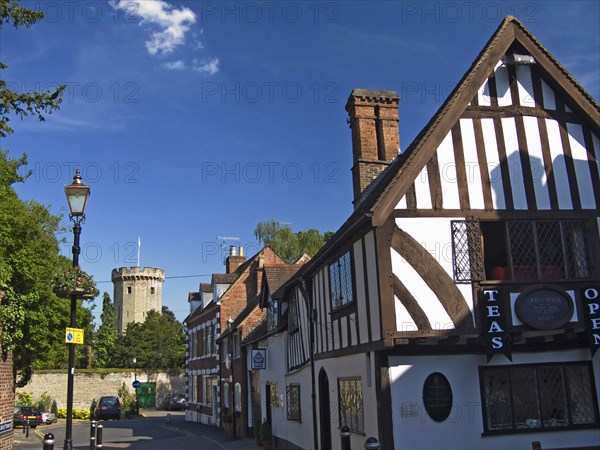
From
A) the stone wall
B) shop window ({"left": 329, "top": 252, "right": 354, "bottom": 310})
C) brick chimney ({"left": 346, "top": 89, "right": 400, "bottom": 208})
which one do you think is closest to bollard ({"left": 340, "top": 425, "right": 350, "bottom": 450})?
shop window ({"left": 329, "top": 252, "right": 354, "bottom": 310})

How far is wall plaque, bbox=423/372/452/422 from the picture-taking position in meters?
10.4

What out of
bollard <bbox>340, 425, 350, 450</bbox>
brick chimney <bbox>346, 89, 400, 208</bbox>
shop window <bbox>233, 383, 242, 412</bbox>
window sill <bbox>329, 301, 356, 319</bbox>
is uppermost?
brick chimney <bbox>346, 89, 400, 208</bbox>

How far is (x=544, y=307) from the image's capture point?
10.6 m

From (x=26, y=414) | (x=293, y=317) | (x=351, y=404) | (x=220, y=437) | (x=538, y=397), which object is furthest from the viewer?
(x=26, y=414)

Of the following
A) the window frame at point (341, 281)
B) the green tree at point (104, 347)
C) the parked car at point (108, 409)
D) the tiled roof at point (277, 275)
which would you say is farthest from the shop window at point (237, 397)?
the green tree at point (104, 347)

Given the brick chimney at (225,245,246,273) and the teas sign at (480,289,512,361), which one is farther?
the brick chimney at (225,245,246,273)

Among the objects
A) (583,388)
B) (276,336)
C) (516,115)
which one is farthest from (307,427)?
(516,115)

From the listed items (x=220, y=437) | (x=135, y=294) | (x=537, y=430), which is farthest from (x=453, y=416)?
(x=135, y=294)

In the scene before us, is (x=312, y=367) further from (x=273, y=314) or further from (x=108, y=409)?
(x=108, y=409)

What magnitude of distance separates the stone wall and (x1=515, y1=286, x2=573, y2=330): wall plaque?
125 feet

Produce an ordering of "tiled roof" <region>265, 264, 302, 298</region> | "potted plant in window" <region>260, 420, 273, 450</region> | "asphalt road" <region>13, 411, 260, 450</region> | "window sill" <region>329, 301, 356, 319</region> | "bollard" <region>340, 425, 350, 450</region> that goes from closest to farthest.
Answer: "bollard" <region>340, 425, 350, 450</region>, "window sill" <region>329, 301, 356, 319</region>, "potted plant in window" <region>260, 420, 273, 450</region>, "tiled roof" <region>265, 264, 302, 298</region>, "asphalt road" <region>13, 411, 260, 450</region>

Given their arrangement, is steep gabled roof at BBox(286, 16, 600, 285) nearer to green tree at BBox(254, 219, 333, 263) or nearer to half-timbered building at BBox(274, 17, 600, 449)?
half-timbered building at BBox(274, 17, 600, 449)

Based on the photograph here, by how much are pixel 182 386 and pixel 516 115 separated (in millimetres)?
43855

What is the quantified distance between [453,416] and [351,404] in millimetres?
2559
